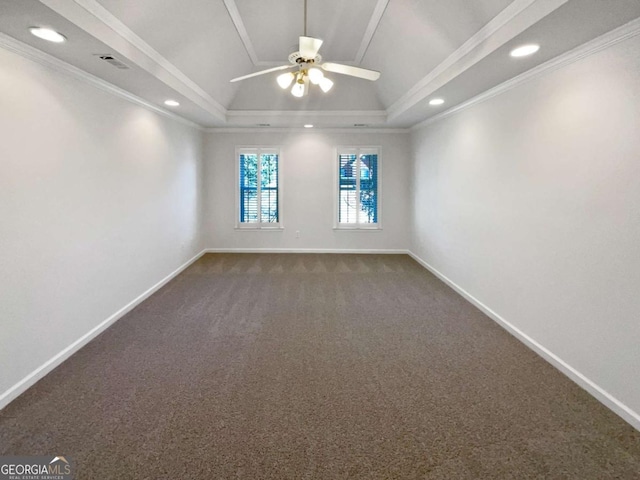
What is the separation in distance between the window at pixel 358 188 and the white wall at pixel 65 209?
3816 millimetres

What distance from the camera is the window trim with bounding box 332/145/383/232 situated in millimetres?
7438

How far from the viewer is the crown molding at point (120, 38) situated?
7.55ft

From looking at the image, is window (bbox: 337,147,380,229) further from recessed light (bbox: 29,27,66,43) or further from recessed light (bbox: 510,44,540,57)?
recessed light (bbox: 29,27,66,43)

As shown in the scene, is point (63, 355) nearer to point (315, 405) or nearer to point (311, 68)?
point (315, 405)

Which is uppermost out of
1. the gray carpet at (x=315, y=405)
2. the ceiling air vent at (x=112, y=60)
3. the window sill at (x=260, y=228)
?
the ceiling air vent at (x=112, y=60)

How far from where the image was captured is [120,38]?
2852 millimetres

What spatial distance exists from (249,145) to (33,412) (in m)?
6.01

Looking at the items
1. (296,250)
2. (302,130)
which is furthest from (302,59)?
(296,250)

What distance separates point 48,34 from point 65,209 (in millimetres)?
1405

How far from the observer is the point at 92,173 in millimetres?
3539

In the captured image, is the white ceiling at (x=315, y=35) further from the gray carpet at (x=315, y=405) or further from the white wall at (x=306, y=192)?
the gray carpet at (x=315, y=405)

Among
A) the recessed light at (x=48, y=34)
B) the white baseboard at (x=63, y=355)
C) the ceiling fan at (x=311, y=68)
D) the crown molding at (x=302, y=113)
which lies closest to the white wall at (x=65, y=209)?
the white baseboard at (x=63, y=355)

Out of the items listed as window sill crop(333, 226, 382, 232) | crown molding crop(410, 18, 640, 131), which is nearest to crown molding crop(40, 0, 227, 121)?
crown molding crop(410, 18, 640, 131)

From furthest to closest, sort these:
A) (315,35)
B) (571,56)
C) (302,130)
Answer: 1. (302,130)
2. (315,35)
3. (571,56)
